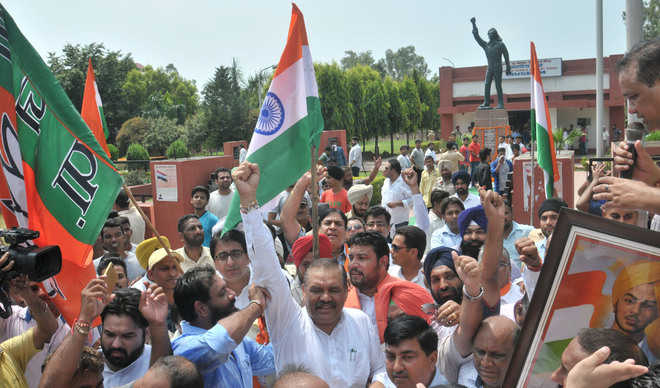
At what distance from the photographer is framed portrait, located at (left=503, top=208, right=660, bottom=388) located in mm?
1535

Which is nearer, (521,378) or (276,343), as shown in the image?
(521,378)

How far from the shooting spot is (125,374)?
282 cm

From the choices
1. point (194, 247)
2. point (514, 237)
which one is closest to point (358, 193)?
point (514, 237)

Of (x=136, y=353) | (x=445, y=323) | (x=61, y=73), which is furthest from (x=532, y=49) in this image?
(x=61, y=73)

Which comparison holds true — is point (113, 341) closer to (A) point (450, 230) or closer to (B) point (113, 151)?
(A) point (450, 230)

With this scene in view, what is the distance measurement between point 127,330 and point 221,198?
478 cm

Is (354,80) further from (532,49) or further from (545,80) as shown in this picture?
(532,49)

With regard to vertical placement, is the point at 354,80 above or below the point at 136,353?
above

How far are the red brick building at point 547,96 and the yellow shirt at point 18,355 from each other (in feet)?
116

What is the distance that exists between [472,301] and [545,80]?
38.0 meters

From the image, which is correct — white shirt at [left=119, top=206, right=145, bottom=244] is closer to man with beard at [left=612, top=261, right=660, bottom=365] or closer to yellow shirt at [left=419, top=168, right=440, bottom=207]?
yellow shirt at [left=419, top=168, right=440, bottom=207]

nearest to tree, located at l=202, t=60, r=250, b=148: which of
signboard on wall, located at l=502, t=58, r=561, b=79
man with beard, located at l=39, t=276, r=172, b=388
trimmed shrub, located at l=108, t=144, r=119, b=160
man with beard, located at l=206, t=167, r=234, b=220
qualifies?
trimmed shrub, located at l=108, t=144, r=119, b=160

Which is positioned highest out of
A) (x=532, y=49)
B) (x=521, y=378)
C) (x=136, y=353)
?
(x=532, y=49)

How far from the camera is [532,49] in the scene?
17.9 feet
